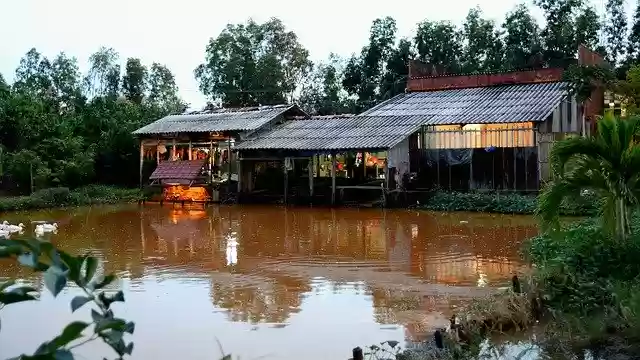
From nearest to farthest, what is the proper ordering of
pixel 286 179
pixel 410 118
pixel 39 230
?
pixel 39 230 < pixel 286 179 < pixel 410 118

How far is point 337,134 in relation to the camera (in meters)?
22.9

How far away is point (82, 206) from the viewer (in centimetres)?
2325

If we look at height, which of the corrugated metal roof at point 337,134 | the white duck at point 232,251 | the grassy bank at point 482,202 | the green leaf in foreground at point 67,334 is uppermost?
the corrugated metal roof at point 337,134

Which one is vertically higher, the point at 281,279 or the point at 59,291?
the point at 59,291

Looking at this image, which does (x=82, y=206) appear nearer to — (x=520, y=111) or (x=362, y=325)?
(x=520, y=111)

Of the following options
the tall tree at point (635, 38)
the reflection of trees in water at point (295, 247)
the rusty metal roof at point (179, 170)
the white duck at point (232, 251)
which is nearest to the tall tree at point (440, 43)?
the tall tree at point (635, 38)

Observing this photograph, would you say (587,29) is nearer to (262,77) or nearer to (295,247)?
(262,77)

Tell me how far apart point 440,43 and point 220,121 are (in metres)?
13.0

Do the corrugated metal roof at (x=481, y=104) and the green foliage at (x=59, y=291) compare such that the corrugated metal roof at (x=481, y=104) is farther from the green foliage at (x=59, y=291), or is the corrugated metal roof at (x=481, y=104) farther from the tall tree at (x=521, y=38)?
the green foliage at (x=59, y=291)

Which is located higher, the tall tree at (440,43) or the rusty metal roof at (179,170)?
the tall tree at (440,43)

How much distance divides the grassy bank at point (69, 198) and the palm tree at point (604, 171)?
18394 millimetres

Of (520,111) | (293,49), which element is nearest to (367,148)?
(520,111)

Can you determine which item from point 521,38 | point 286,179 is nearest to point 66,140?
point 286,179

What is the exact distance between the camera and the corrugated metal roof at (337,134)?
2139 centimetres
